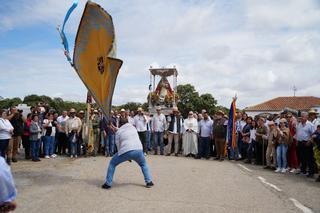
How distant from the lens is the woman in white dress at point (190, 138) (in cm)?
1486

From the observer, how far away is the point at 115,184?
8.09m

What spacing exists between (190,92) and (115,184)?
51.8m

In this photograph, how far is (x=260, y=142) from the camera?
42.8 ft

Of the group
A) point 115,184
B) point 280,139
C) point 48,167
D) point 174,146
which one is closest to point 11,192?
point 115,184

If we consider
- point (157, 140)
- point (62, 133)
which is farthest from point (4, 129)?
point (157, 140)

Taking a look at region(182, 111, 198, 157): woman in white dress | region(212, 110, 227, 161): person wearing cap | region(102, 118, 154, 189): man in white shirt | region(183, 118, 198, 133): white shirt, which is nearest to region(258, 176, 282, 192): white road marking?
region(102, 118, 154, 189): man in white shirt

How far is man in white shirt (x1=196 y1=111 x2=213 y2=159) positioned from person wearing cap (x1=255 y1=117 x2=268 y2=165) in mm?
2160

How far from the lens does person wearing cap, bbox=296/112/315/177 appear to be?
10.5 metres

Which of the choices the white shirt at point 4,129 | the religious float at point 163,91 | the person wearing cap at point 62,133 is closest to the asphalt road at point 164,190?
the white shirt at point 4,129

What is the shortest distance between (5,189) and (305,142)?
9.97m

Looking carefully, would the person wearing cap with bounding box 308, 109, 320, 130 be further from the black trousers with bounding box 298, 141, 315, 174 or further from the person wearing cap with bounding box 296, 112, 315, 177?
the black trousers with bounding box 298, 141, 315, 174

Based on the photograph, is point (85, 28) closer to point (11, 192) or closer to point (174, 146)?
point (11, 192)

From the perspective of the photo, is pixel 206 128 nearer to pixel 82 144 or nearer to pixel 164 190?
pixel 82 144

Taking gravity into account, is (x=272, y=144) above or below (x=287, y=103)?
below
